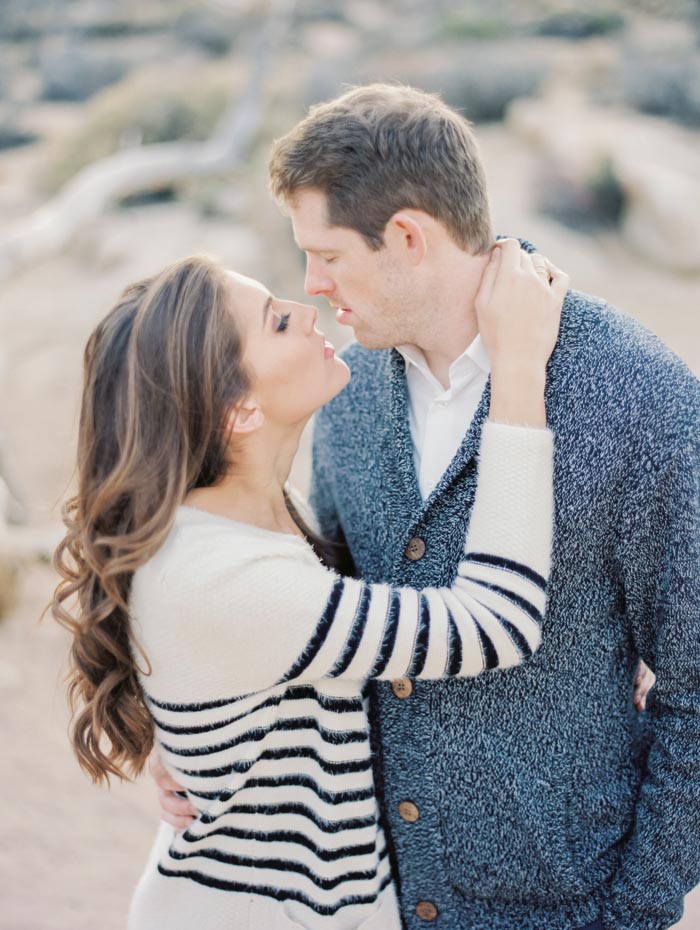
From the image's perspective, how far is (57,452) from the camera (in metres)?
7.43

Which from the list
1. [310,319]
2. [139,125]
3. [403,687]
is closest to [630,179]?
[139,125]

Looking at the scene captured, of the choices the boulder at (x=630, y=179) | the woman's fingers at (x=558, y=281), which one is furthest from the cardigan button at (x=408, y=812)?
the boulder at (x=630, y=179)

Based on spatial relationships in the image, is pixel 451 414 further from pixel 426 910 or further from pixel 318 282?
pixel 426 910

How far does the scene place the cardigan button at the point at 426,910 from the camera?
73.0 inches

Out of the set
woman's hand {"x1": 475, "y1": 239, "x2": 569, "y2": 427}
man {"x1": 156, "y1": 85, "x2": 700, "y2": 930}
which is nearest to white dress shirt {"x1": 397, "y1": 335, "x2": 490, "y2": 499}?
man {"x1": 156, "y1": 85, "x2": 700, "y2": 930}

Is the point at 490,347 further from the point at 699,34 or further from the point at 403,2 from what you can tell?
the point at 403,2

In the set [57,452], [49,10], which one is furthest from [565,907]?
[49,10]

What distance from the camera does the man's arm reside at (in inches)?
62.2

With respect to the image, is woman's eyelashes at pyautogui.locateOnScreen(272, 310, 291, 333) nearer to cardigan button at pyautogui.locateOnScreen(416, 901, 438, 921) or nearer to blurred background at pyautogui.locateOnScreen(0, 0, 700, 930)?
blurred background at pyautogui.locateOnScreen(0, 0, 700, 930)

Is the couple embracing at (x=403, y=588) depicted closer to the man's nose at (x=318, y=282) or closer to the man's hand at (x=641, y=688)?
the man's nose at (x=318, y=282)

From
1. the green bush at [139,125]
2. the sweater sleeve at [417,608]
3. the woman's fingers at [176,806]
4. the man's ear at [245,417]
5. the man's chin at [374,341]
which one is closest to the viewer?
the sweater sleeve at [417,608]

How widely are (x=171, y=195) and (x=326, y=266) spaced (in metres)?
11.6

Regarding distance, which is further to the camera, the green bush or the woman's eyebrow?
the green bush

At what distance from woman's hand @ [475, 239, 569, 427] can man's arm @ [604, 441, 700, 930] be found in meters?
0.26
